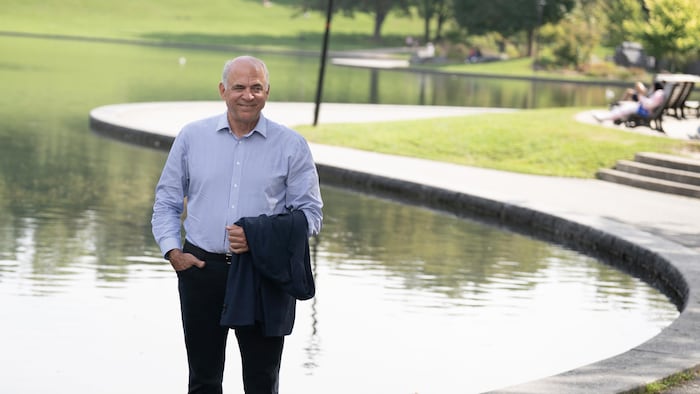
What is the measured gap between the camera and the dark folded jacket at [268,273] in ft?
18.4

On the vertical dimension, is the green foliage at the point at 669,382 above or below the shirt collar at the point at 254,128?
below

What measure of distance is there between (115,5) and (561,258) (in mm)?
105070

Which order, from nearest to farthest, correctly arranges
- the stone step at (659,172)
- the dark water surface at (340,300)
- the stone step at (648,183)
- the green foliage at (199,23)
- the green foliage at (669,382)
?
the green foliage at (669,382)
the dark water surface at (340,300)
the stone step at (648,183)
the stone step at (659,172)
the green foliage at (199,23)

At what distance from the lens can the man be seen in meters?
5.65

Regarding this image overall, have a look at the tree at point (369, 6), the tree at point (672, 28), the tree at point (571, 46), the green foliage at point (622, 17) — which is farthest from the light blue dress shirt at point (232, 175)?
the tree at point (369, 6)

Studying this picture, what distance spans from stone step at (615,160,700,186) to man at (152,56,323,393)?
14.0 metres

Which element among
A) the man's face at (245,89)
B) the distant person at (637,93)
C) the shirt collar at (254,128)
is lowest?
the distant person at (637,93)

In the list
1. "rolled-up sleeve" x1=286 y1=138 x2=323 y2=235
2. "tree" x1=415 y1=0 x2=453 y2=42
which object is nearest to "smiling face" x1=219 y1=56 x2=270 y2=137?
"rolled-up sleeve" x1=286 y1=138 x2=323 y2=235

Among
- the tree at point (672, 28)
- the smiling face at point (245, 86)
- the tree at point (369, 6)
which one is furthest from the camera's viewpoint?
the tree at point (369, 6)

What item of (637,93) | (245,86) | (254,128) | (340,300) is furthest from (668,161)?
(245,86)

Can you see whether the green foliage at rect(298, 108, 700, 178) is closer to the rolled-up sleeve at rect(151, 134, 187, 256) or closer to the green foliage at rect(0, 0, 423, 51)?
the rolled-up sleeve at rect(151, 134, 187, 256)

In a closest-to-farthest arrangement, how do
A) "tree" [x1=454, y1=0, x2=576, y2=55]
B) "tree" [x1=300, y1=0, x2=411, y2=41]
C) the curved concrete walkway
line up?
the curved concrete walkway → "tree" [x1=454, y1=0, x2=576, y2=55] → "tree" [x1=300, y1=0, x2=411, y2=41]

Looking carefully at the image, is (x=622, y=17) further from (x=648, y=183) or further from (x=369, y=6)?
(x=648, y=183)

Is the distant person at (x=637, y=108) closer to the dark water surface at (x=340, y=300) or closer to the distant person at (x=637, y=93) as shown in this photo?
the distant person at (x=637, y=93)
